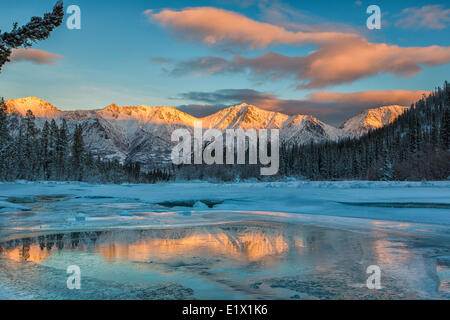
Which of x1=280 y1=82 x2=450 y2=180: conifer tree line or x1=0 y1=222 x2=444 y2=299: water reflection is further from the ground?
x1=280 y1=82 x2=450 y2=180: conifer tree line

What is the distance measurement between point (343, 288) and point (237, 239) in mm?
5059

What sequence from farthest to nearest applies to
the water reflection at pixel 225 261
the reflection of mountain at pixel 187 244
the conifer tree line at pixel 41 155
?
the conifer tree line at pixel 41 155 < the reflection of mountain at pixel 187 244 < the water reflection at pixel 225 261

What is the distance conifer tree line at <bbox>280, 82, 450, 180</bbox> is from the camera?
69.5m

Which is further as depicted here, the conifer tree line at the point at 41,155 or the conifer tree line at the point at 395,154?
the conifer tree line at the point at 395,154

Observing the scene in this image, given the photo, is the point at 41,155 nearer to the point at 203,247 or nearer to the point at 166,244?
the point at 166,244

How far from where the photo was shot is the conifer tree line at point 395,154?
6949 centimetres

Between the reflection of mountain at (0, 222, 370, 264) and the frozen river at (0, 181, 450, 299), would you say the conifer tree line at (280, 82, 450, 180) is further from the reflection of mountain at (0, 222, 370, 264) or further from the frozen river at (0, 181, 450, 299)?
the reflection of mountain at (0, 222, 370, 264)

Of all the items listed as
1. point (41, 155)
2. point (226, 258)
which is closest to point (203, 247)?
point (226, 258)

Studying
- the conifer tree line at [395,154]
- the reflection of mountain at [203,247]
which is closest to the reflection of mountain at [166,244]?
the reflection of mountain at [203,247]

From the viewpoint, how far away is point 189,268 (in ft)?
22.0

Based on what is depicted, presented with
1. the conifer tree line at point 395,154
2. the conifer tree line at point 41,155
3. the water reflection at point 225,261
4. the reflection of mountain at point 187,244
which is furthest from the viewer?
the conifer tree line at point 395,154

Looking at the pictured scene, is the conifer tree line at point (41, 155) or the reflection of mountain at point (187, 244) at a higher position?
the conifer tree line at point (41, 155)

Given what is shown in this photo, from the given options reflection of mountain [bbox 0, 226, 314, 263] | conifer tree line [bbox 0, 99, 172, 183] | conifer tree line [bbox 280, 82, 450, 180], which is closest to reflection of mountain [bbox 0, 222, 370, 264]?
reflection of mountain [bbox 0, 226, 314, 263]

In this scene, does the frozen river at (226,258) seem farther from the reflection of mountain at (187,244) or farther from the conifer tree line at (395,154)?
the conifer tree line at (395,154)
